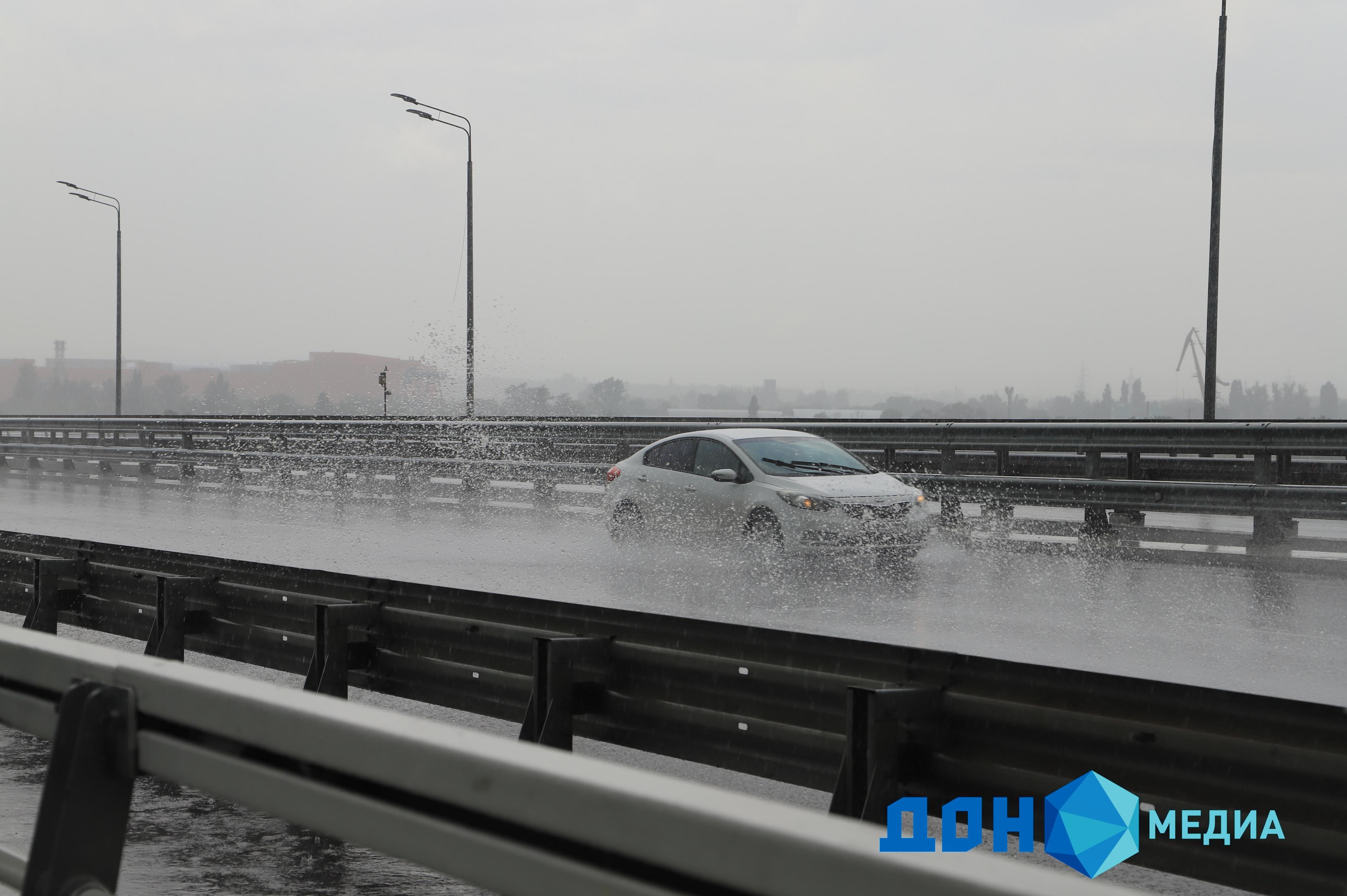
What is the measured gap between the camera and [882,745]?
4.30 m

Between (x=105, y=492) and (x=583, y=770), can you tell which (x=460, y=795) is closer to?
(x=583, y=770)

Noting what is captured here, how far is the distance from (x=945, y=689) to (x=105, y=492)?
26834 millimetres

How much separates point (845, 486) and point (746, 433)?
1.88 meters

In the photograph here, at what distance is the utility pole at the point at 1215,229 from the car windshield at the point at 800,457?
8.53 meters

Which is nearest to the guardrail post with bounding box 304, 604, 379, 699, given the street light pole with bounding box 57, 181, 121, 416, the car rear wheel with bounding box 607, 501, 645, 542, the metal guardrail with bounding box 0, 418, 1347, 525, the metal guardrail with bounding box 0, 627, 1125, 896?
the metal guardrail with bounding box 0, 627, 1125, 896

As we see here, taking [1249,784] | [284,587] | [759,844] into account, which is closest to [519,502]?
[284,587]

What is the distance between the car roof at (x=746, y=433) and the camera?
15781mm

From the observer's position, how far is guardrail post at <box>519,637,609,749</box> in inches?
207

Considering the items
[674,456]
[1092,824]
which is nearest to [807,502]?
[674,456]

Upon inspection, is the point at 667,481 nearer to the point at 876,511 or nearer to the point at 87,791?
the point at 876,511

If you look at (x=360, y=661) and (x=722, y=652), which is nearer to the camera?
(x=722, y=652)

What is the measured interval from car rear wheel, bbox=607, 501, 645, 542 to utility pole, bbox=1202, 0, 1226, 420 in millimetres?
9994

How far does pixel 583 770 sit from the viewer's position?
206 cm

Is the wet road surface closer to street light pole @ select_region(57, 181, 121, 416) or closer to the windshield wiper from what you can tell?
the windshield wiper
